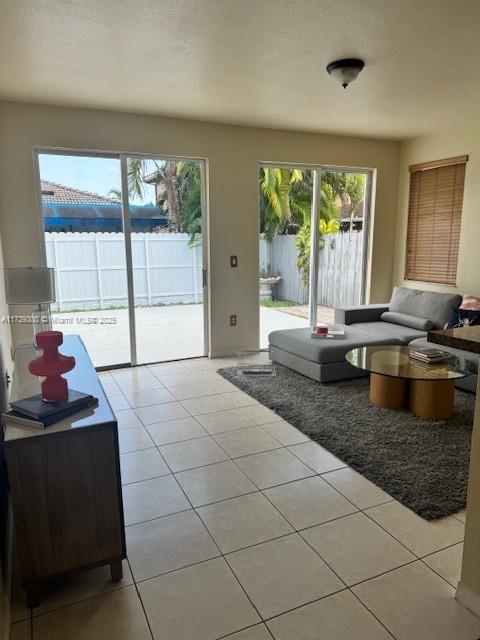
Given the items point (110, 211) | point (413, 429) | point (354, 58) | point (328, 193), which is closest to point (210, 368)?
point (110, 211)

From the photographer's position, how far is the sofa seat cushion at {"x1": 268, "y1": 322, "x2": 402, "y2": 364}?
402cm

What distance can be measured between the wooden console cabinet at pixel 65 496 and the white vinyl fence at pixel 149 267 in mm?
3057

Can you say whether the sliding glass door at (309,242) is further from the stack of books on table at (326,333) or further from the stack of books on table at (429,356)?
Result: the stack of books on table at (429,356)

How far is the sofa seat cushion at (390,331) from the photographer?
443cm

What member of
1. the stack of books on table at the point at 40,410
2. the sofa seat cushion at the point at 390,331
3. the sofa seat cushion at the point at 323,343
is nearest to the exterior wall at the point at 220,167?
the sofa seat cushion at the point at 323,343

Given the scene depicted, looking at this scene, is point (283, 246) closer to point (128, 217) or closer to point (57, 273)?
point (128, 217)

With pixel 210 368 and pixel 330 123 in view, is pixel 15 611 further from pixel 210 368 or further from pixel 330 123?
pixel 330 123

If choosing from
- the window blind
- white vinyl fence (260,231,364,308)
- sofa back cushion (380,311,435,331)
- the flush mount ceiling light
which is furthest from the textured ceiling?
sofa back cushion (380,311,435,331)

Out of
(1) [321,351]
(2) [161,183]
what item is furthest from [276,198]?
(1) [321,351]

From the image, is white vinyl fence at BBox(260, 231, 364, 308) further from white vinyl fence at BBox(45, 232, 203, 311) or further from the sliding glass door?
white vinyl fence at BBox(45, 232, 203, 311)

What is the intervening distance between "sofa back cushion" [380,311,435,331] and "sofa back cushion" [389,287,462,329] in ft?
0.20

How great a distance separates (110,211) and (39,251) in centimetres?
82

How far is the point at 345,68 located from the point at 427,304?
2785mm

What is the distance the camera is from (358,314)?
5.12 metres
